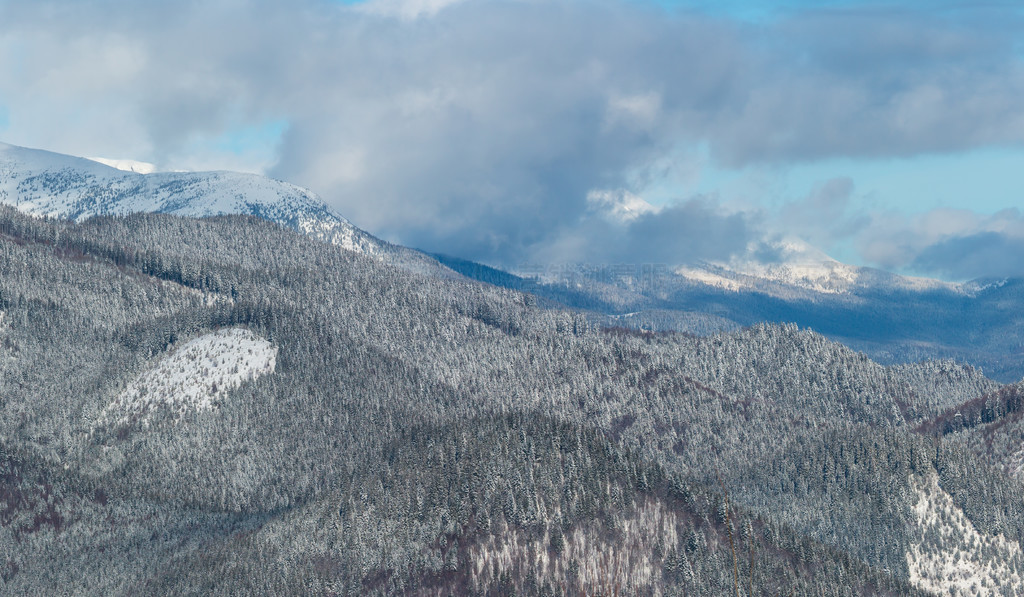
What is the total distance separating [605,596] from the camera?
44094mm

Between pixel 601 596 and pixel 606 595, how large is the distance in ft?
11.1

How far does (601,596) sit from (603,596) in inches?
5.6

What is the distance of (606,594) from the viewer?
42.9 m

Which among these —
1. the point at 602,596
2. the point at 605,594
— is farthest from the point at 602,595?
the point at 605,594

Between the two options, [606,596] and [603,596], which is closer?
[606,596]

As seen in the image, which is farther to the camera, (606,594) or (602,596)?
(602,596)

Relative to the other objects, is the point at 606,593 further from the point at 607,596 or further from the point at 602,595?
the point at 602,595

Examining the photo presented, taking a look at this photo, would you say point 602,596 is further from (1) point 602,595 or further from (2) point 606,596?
(2) point 606,596

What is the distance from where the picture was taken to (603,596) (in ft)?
150

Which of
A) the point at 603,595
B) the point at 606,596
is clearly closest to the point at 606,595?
the point at 606,596

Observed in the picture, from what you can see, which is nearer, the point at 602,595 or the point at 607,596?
the point at 607,596

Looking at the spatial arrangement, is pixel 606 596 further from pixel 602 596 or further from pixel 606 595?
pixel 602 596

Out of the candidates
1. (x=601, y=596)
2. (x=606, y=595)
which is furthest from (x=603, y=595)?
(x=606, y=595)

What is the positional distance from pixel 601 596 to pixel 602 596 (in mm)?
860
